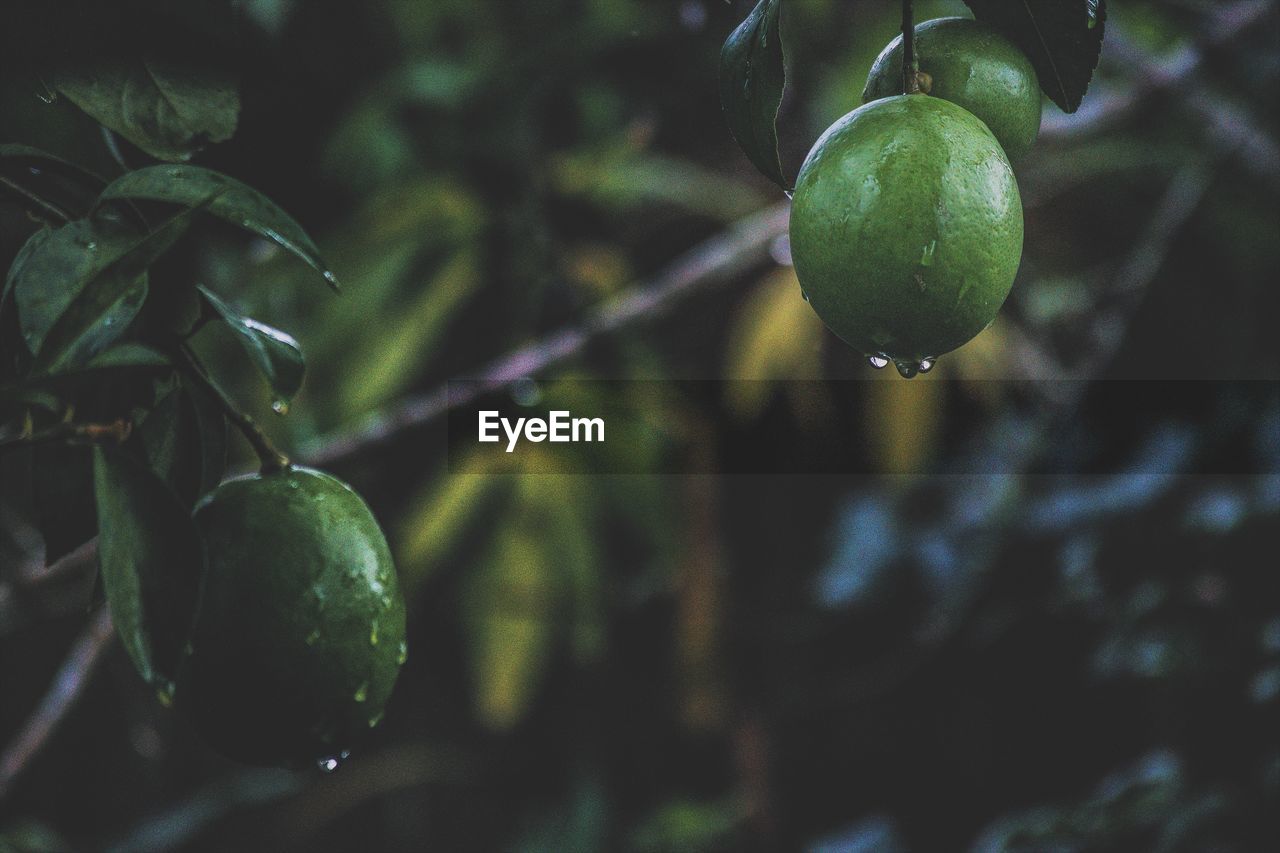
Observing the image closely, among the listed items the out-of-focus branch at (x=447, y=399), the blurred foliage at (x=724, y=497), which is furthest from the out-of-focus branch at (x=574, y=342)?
the blurred foliage at (x=724, y=497)

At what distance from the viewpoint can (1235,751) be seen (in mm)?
1086

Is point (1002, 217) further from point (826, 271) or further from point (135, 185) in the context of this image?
point (135, 185)

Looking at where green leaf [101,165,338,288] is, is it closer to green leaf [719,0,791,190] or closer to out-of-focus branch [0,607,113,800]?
green leaf [719,0,791,190]

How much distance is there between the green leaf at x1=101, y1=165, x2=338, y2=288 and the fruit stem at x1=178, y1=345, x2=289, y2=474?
0.21 ft

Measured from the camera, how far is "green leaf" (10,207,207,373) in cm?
38

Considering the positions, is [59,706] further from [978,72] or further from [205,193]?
[978,72]

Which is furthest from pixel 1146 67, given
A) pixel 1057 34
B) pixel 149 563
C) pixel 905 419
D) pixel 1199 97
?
pixel 149 563

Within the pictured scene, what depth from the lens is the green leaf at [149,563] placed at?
1.22 ft

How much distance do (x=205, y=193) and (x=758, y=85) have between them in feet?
0.72

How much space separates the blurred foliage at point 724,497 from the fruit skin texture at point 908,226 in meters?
0.79

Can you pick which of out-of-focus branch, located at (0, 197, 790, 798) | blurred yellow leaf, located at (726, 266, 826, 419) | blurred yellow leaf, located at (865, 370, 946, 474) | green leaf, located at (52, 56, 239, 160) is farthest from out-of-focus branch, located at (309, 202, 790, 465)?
green leaf, located at (52, 56, 239, 160)

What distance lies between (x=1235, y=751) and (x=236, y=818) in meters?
1.92

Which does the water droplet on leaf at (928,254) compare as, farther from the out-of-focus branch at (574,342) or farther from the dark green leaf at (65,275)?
the out-of-focus branch at (574,342)

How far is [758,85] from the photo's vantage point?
16.5 inches
